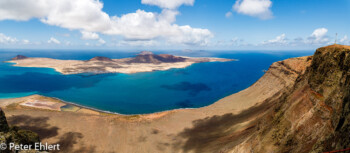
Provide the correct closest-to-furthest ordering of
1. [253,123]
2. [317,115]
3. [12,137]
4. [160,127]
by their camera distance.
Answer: [12,137], [317,115], [253,123], [160,127]

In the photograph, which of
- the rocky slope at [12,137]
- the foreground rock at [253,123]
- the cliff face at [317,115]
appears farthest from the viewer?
the foreground rock at [253,123]

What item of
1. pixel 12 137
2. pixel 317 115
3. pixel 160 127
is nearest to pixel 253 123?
pixel 317 115

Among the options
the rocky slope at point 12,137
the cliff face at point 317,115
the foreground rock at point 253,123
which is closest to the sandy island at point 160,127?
the foreground rock at point 253,123

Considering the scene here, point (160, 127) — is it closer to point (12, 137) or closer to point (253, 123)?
point (253, 123)

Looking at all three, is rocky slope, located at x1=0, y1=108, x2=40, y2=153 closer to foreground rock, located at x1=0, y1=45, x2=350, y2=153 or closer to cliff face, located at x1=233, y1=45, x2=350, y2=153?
foreground rock, located at x1=0, y1=45, x2=350, y2=153

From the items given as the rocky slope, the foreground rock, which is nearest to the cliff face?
the foreground rock

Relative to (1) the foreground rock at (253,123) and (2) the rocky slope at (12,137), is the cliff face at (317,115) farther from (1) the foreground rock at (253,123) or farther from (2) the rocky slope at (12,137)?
(2) the rocky slope at (12,137)

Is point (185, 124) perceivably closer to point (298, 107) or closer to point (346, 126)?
point (298, 107)
